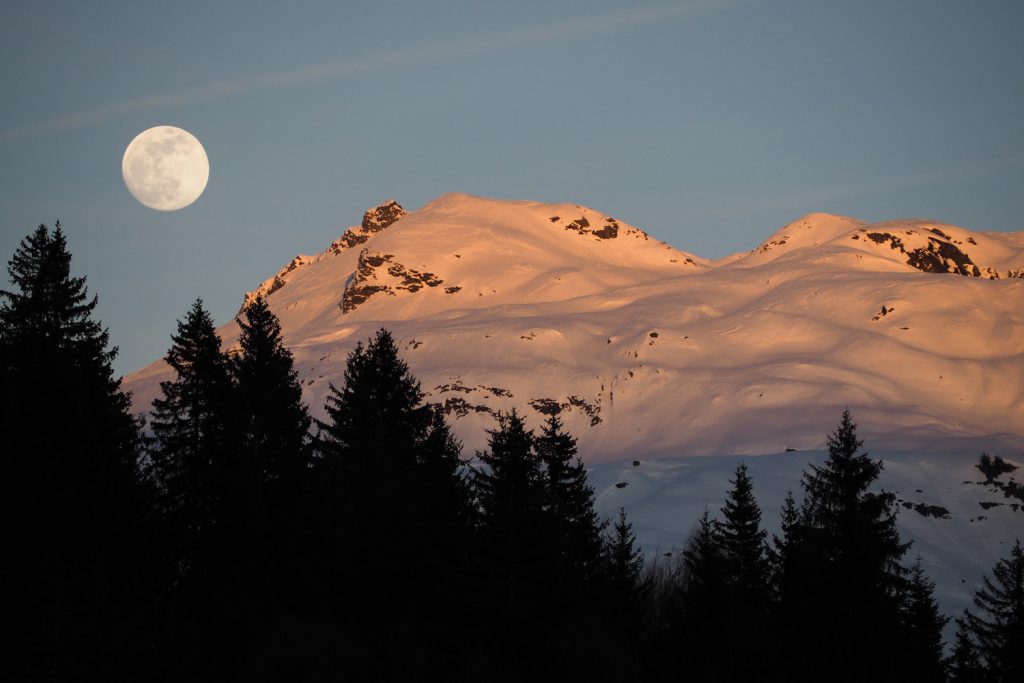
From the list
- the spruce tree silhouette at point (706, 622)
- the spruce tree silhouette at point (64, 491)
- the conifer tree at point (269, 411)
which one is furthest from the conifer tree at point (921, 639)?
the spruce tree silhouette at point (64, 491)

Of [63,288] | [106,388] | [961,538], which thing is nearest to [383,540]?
[106,388]

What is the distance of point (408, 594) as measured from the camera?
3391 centimetres

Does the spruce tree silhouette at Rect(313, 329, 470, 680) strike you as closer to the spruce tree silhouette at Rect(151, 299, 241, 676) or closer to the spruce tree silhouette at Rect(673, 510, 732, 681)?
the spruce tree silhouette at Rect(151, 299, 241, 676)

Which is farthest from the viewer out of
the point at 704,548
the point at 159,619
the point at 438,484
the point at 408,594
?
the point at 704,548

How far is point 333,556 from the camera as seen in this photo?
34.2 metres

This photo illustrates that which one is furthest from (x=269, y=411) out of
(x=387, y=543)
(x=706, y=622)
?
(x=706, y=622)

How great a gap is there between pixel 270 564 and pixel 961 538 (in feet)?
303

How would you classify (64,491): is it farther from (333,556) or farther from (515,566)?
(515,566)

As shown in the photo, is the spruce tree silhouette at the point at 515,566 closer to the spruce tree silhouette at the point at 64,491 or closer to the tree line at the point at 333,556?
the tree line at the point at 333,556

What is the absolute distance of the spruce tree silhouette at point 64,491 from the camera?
2486 cm

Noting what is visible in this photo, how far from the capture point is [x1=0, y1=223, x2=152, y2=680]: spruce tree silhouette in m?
24.9

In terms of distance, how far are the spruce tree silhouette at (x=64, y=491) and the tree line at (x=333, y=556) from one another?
0.23 feet

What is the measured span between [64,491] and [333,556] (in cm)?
781

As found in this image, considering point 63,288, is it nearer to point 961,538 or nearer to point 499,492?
point 499,492
